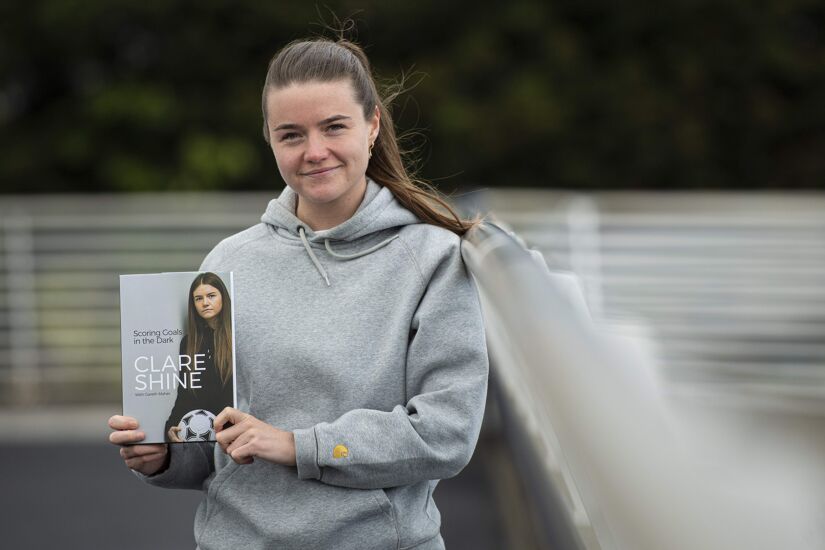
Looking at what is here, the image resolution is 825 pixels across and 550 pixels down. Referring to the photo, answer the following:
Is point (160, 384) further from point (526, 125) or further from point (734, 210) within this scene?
point (526, 125)

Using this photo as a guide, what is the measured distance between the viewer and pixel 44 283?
32.1 feet

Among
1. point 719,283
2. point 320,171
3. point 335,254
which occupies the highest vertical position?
point 719,283

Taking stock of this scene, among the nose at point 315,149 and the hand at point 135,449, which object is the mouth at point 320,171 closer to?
the nose at point 315,149

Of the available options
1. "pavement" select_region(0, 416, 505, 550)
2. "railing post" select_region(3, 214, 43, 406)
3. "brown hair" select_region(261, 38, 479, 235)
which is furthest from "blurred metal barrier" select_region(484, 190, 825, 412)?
"brown hair" select_region(261, 38, 479, 235)

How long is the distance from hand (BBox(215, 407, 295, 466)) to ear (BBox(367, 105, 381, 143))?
445 mm

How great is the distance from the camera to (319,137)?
1.79m

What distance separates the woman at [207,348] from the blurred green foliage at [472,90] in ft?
45.8

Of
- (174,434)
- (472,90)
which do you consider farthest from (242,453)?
(472,90)

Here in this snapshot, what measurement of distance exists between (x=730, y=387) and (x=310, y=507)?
7288 millimetres

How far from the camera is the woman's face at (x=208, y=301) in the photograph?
5.63ft

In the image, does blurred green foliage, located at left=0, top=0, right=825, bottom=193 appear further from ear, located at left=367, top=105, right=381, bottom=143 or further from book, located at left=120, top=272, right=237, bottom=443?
book, located at left=120, top=272, right=237, bottom=443

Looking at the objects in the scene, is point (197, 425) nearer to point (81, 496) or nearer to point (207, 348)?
point (207, 348)

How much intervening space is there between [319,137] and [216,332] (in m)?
0.29

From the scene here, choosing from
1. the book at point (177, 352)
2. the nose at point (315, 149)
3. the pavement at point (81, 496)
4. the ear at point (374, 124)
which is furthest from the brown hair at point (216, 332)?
the pavement at point (81, 496)
